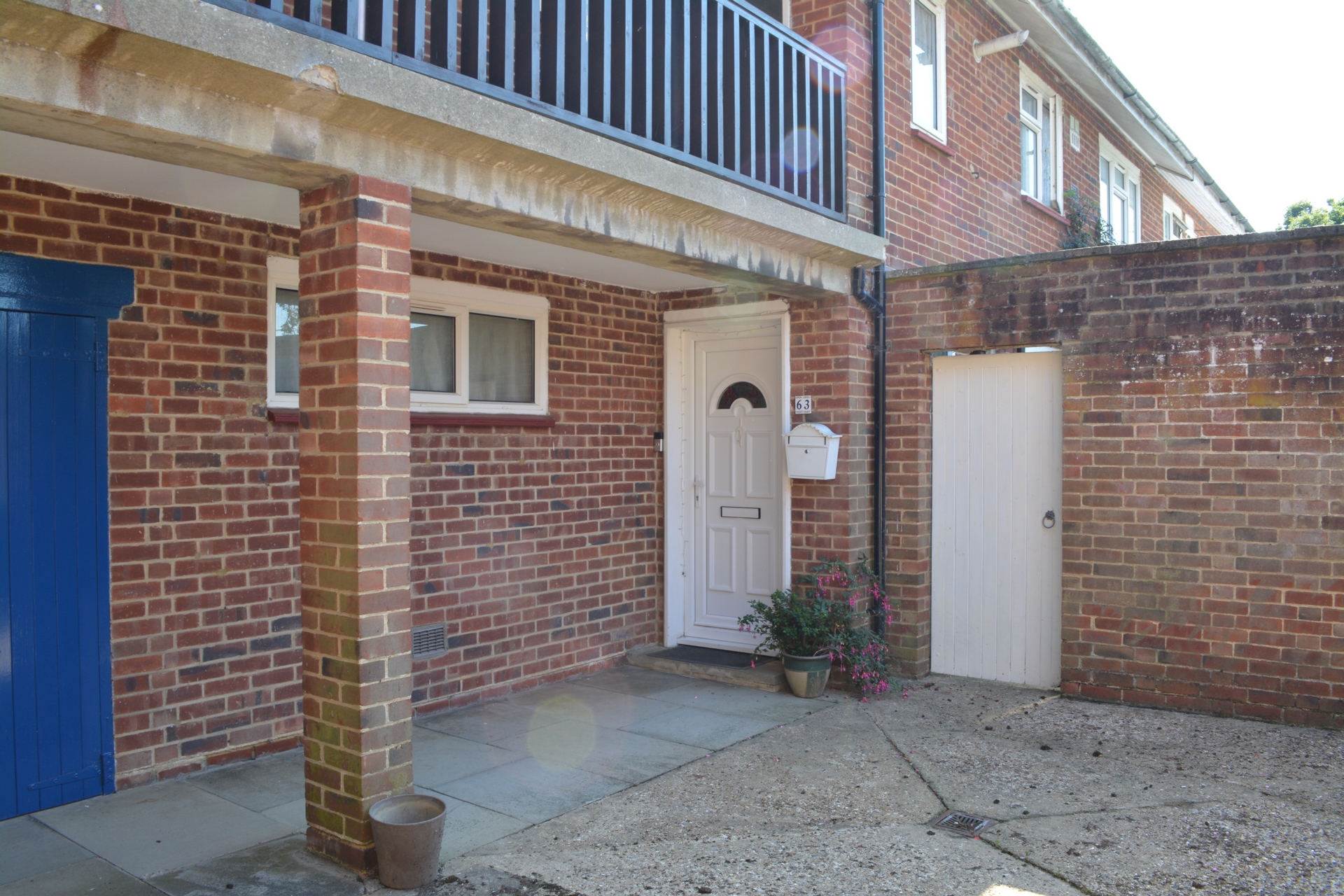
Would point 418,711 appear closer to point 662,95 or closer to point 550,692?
point 550,692

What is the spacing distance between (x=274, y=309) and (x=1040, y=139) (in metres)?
8.59

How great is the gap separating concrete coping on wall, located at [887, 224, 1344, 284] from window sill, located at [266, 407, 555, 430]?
9.06 feet

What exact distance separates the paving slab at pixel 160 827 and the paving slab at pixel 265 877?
86mm

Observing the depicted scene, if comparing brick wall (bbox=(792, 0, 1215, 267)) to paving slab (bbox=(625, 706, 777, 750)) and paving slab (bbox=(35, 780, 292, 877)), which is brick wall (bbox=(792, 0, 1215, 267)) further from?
paving slab (bbox=(35, 780, 292, 877))

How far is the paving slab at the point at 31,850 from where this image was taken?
3.77m

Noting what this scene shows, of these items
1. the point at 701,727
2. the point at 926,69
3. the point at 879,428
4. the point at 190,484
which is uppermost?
the point at 926,69

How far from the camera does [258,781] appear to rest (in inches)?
189

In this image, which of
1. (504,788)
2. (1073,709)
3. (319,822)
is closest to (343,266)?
(319,822)

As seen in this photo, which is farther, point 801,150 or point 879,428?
point 879,428

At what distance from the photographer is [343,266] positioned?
3.78m

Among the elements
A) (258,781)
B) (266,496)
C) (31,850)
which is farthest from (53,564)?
(258,781)

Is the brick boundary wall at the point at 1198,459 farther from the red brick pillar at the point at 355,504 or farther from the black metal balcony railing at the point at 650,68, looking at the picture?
the red brick pillar at the point at 355,504

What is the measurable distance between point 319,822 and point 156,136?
8.78 ft

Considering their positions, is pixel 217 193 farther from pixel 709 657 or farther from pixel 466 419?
pixel 709 657
